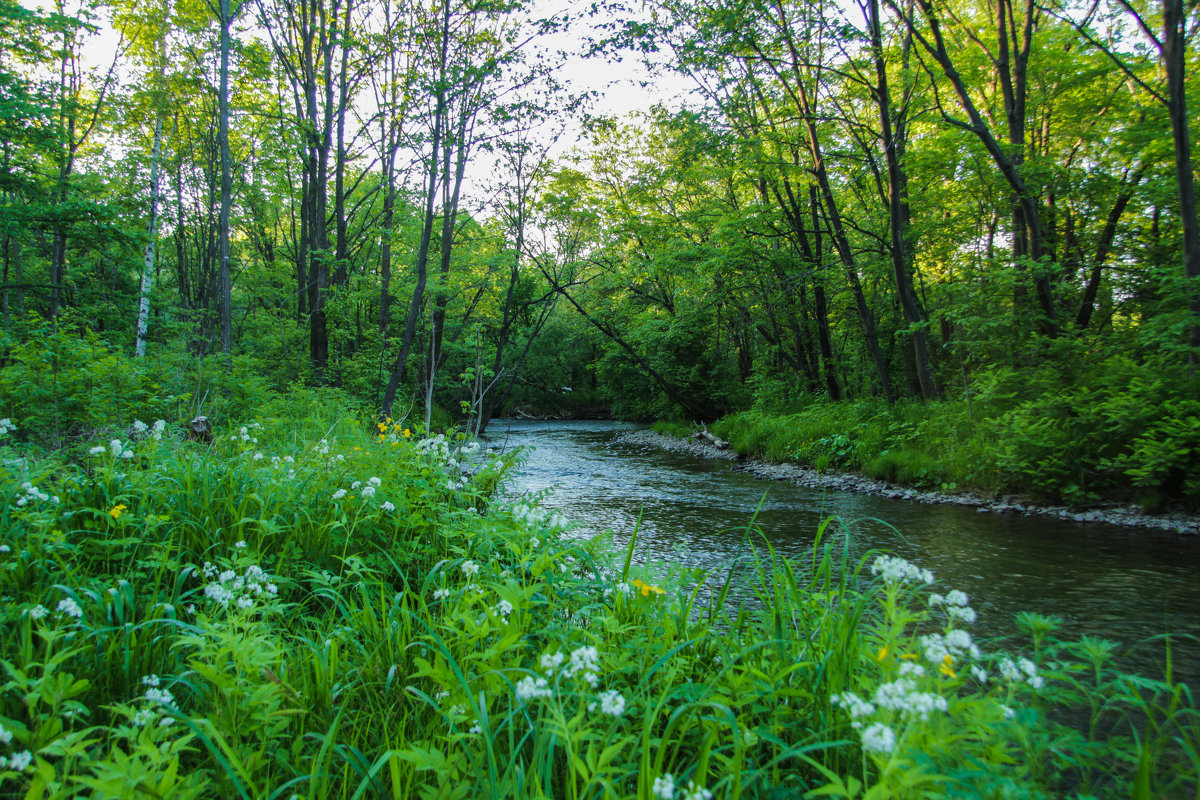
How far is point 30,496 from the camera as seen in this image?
9.19 ft

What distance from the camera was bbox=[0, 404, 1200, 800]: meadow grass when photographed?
146 centimetres

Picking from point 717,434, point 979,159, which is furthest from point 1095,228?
point 717,434

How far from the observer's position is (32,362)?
5574 mm

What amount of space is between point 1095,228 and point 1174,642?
11.1 m

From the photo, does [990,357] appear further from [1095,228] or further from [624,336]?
[624,336]

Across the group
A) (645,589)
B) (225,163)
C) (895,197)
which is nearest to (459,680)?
(645,589)

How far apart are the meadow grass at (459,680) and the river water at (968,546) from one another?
63 centimetres

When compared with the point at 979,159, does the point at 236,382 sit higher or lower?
lower

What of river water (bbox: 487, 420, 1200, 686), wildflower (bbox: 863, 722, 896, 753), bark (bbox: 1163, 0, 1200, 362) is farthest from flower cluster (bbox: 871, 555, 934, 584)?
bark (bbox: 1163, 0, 1200, 362)

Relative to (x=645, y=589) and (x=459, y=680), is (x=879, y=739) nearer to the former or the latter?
(x=459, y=680)

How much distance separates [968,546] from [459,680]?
22.1 ft

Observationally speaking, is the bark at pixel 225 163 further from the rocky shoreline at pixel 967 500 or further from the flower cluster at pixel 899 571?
the flower cluster at pixel 899 571

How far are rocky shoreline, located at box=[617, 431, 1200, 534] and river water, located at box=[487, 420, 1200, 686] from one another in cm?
28

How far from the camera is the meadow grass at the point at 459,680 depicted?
1.46 m
